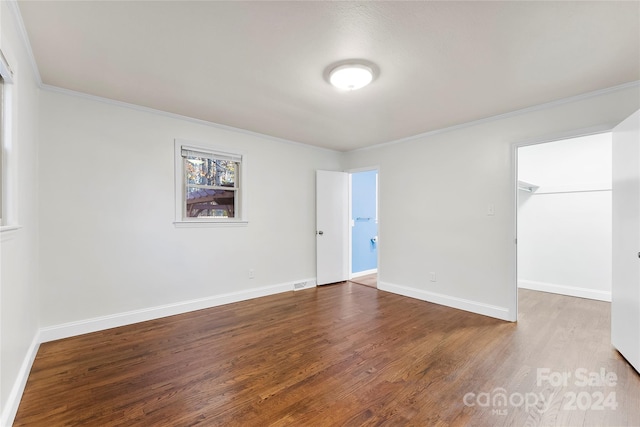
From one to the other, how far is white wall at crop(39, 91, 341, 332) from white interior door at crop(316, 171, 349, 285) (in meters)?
0.94

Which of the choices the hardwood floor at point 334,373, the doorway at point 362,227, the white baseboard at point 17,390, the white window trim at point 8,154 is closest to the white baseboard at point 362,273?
the doorway at point 362,227

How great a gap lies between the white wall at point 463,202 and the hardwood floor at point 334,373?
58 centimetres

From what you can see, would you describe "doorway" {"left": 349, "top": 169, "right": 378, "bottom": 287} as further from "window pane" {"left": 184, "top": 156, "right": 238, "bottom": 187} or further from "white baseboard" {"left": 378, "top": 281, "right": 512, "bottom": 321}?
"window pane" {"left": 184, "top": 156, "right": 238, "bottom": 187}

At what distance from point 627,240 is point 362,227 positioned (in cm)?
400

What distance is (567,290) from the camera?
4281mm

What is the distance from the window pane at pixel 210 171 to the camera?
143 inches

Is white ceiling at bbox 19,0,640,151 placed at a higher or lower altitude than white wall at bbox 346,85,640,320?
higher

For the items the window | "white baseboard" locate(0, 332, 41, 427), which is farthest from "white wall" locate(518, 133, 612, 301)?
"white baseboard" locate(0, 332, 41, 427)

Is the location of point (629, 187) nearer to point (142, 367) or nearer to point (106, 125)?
point (142, 367)

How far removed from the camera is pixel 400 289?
439 cm

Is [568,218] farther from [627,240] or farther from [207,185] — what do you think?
[207,185]

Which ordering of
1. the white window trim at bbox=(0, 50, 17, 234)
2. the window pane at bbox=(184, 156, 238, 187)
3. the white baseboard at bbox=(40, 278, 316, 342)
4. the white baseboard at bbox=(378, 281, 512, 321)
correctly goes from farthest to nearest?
the window pane at bbox=(184, 156, 238, 187) → the white baseboard at bbox=(378, 281, 512, 321) → the white baseboard at bbox=(40, 278, 316, 342) → the white window trim at bbox=(0, 50, 17, 234)

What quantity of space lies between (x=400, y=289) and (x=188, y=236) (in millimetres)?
3154

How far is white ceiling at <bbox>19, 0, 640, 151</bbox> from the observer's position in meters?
1.68
